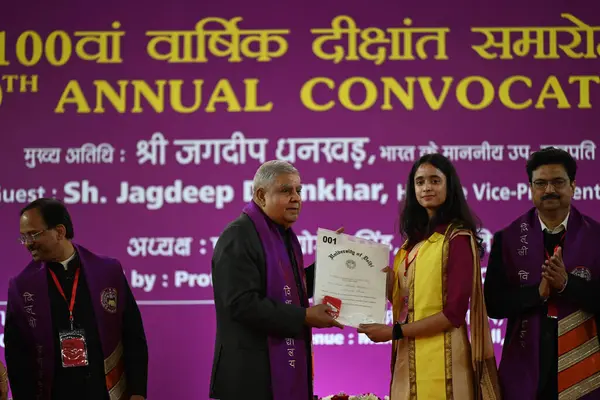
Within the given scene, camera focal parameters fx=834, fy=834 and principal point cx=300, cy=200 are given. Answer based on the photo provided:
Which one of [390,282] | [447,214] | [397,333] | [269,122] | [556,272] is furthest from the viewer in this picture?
[269,122]

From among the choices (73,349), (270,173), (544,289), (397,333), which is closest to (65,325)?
(73,349)

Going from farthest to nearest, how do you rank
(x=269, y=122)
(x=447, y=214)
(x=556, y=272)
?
(x=269, y=122) < (x=447, y=214) < (x=556, y=272)

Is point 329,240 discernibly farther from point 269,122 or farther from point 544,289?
point 269,122

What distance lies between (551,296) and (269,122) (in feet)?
7.42

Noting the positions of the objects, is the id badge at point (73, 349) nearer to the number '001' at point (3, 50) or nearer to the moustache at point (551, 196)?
the moustache at point (551, 196)

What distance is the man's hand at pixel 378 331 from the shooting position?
3385mm

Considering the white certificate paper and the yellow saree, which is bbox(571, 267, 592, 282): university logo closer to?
the yellow saree

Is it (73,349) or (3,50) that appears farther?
(3,50)

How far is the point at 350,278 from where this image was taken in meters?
3.48

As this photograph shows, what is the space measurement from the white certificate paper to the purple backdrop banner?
153cm

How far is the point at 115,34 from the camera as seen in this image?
5.20 metres

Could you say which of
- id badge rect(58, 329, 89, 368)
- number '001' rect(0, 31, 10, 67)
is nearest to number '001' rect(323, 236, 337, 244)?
id badge rect(58, 329, 89, 368)

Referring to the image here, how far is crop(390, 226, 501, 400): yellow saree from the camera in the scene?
3330mm

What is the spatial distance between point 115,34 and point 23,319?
226 cm
